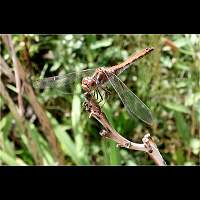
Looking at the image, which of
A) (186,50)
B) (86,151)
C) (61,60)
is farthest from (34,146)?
(186,50)

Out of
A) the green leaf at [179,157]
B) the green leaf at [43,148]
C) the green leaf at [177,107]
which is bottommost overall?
the green leaf at [179,157]

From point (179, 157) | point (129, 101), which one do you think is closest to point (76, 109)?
point (179, 157)

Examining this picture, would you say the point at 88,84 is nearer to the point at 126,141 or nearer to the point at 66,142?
the point at 126,141

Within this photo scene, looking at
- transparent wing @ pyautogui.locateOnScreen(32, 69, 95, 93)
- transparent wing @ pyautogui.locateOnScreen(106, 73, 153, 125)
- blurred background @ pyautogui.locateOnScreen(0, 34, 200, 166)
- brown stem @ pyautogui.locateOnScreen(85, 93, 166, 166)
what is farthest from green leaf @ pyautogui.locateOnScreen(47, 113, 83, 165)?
brown stem @ pyautogui.locateOnScreen(85, 93, 166, 166)

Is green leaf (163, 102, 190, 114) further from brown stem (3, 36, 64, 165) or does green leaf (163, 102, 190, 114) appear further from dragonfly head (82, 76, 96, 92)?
dragonfly head (82, 76, 96, 92)

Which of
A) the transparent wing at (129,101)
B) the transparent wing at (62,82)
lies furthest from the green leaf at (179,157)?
the transparent wing at (129,101)

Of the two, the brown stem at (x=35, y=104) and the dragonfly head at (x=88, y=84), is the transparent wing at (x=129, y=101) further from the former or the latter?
the brown stem at (x=35, y=104)

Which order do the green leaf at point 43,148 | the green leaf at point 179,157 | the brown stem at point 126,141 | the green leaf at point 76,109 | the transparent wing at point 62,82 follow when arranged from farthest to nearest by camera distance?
the green leaf at point 179,157 < the green leaf at point 76,109 < the green leaf at point 43,148 < the transparent wing at point 62,82 < the brown stem at point 126,141
